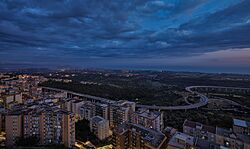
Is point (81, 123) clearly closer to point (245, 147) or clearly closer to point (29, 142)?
point (29, 142)

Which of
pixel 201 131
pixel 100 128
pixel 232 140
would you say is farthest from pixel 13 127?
pixel 232 140

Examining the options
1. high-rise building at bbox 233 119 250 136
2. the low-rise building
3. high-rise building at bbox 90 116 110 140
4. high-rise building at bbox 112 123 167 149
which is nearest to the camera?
high-rise building at bbox 112 123 167 149

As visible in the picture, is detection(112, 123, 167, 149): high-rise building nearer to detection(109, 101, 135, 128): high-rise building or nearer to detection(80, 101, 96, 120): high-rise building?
detection(109, 101, 135, 128): high-rise building

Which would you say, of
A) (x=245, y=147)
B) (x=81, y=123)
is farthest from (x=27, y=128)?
(x=245, y=147)

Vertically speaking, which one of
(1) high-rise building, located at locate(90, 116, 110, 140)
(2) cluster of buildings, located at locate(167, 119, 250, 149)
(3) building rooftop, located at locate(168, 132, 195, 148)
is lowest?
(1) high-rise building, located at locate(90, 116, 110, 140)

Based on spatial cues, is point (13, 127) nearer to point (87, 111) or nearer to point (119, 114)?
point (87, 111)

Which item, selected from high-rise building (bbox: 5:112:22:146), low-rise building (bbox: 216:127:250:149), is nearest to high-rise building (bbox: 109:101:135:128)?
low-rise building (bbox: 216:127:250:149)
